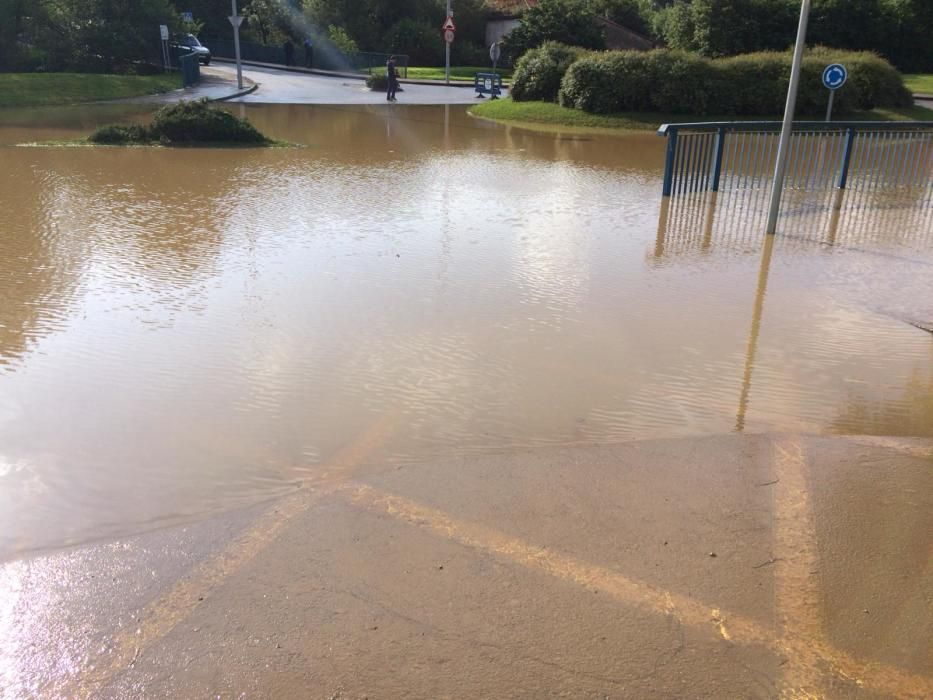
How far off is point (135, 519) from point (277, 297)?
380 cm

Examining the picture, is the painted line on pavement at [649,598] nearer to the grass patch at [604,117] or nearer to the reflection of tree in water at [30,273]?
the reflection of tree in water at [30,273]

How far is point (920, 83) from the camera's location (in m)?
35.2

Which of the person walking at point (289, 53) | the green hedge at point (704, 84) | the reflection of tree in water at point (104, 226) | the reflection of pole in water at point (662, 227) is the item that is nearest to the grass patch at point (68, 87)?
the reflection of tree in water at point (104, 226)

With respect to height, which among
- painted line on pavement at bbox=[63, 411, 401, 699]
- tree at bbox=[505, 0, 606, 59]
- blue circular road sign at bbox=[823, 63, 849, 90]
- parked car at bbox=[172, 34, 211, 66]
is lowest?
painted line on pavement at bbox=[63, 411, 401, 699]

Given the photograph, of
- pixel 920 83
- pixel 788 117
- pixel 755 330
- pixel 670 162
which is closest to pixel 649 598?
pixel 755 330

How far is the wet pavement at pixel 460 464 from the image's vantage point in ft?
11.1

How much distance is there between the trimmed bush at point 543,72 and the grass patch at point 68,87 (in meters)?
14.6

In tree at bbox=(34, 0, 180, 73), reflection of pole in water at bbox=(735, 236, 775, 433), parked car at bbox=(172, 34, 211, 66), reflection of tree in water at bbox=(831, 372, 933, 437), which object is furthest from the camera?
parked car at bbox=(172, 34, 211, 66)

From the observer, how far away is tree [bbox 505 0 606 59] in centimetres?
3888

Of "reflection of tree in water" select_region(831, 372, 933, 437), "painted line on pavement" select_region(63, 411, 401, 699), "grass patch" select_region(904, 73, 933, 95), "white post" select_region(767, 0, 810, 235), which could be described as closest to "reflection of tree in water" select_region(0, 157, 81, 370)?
"painted line on pavement" select_region(63, 411, 401, 699)

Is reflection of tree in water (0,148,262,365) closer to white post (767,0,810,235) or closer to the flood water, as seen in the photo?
the flood water

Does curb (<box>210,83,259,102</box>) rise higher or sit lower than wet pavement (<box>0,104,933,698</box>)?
higher

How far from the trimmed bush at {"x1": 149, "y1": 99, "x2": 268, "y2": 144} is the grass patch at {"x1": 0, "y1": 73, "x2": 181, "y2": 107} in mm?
11643

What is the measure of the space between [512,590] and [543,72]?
25.1m
